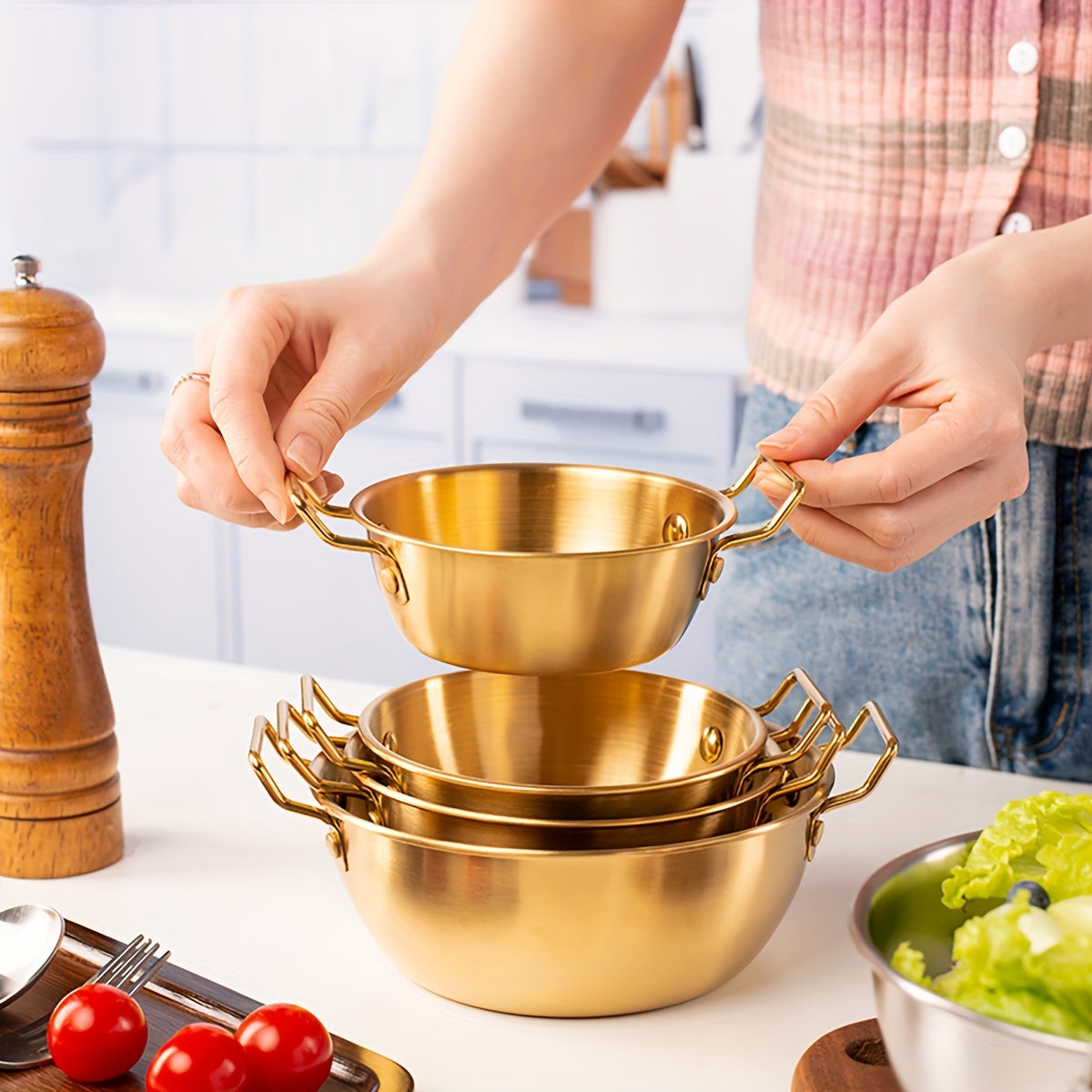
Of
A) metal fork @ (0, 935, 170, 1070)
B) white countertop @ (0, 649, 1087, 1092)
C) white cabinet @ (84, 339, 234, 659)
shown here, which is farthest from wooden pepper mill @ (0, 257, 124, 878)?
white cabinet @ (84, 339, 234, 659)

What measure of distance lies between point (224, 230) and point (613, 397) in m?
1.25

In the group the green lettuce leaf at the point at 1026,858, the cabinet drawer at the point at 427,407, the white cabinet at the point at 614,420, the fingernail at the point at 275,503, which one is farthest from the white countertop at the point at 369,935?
the cabinet drawer at the point at 427,407

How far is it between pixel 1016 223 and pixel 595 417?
1474mm

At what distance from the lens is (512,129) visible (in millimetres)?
1088

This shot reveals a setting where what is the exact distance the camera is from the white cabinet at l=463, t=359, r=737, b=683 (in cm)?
243

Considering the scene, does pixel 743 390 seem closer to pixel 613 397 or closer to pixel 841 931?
pixel 613 397

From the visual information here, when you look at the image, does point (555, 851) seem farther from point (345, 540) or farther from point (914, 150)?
point (914, 150)

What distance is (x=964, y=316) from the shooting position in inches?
32.2

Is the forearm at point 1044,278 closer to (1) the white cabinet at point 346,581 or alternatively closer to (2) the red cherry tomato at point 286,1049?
(2) the red cherry tomato at point 286,1049

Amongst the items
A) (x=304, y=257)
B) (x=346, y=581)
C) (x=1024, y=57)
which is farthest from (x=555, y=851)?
(x=304, y=257)

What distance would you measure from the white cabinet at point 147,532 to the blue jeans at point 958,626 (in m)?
1.81

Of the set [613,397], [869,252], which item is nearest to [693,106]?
[613,397]

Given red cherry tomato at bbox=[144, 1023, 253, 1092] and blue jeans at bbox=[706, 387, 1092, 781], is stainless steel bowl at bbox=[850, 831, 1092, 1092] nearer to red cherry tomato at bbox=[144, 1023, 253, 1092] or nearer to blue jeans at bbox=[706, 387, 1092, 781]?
red cherry tomato at bbox=[144, 1023, 253, 1092]

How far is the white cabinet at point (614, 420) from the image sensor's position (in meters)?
2.43
